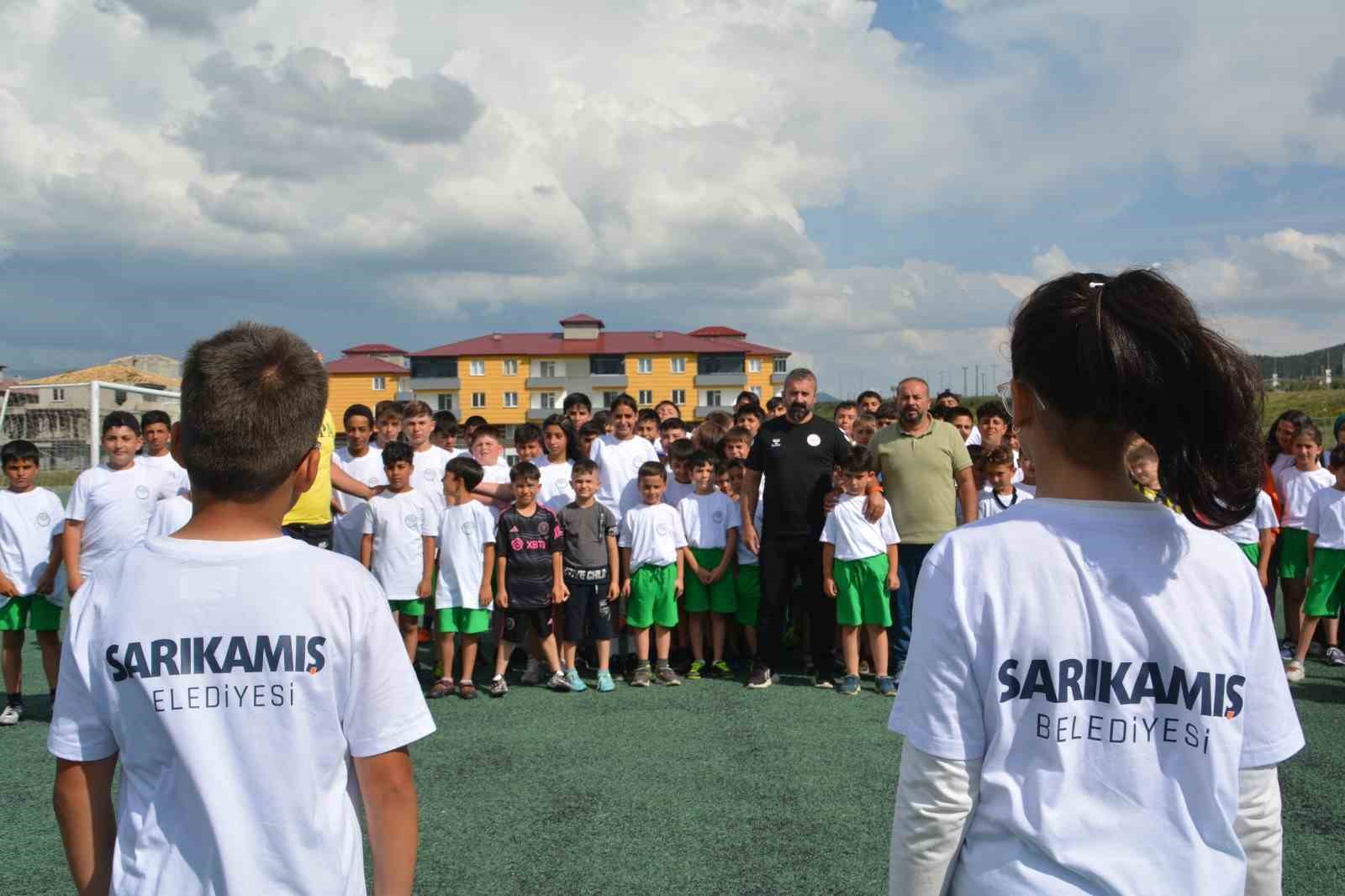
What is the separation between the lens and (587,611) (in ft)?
21.6

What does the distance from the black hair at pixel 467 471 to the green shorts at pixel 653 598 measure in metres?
1.31

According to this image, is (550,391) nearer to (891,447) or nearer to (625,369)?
(625,369)

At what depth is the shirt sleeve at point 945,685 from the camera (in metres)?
1.24

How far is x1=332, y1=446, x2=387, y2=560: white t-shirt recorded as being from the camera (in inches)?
277

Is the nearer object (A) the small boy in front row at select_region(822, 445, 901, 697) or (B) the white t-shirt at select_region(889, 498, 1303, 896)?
(B) the white t-shirt at select_region(889, 498, 1303, 896)

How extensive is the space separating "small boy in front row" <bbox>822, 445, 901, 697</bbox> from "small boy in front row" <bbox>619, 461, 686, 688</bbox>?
1099mm

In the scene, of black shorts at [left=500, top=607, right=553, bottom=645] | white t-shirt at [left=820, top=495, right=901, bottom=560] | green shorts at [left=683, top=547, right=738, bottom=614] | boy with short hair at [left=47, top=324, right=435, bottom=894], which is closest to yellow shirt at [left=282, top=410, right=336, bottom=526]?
black shorts at [left=500, top=607, right=553, bottom=645]

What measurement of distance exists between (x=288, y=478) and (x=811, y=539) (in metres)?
5.26

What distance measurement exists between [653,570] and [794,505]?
112 centimetres

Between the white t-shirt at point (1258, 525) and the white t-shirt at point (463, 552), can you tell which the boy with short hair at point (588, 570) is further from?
the white t-shirt at point (1258, 525)

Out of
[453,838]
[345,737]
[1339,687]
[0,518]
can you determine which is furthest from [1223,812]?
[0,518]

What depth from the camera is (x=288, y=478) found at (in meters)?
1.55

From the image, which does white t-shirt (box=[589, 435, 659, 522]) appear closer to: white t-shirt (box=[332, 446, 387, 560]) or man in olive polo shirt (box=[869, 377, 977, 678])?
white t-shirt (box=[332, 446, 387, 560])

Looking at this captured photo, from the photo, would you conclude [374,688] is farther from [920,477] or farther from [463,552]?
[920,477]
